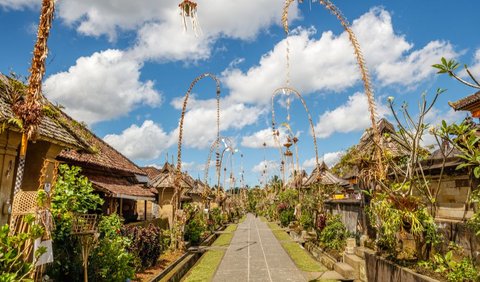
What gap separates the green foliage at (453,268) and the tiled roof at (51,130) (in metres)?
7.82

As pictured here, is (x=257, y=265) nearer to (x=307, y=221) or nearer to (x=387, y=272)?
(x=387, y=272)

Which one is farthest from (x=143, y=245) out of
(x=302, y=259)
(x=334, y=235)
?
(x=334, y=235)

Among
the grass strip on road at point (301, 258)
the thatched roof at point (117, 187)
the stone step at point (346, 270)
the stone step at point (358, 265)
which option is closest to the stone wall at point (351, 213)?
the stone step at point (358, 265)

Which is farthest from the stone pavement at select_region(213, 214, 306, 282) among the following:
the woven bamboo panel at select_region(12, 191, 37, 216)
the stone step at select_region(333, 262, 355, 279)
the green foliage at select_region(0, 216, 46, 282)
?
the green foliage at select_region(0, 216, 46, 282)

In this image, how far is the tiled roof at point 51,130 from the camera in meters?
6.48

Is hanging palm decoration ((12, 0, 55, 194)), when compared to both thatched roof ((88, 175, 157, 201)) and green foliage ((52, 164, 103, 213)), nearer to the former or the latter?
green foliage ((52, 164, 103, 213))

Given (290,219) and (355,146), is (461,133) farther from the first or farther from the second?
(290,219)

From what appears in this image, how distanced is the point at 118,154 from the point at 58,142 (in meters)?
12.7

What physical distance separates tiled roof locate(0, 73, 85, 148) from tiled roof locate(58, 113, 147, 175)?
2.54ft

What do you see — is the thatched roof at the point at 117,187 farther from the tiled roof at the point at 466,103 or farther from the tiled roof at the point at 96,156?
the tiled roof at the point at 466,103

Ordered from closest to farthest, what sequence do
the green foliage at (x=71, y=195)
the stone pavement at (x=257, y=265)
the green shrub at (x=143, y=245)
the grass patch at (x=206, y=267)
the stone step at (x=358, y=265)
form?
the green foliage at (x=71, y=195), the stone step at (x=358, y=265), the green shrub at (x=143, y=245), the stone pavement at (x=257, y=265), the grass patch at (x=206, y=267)

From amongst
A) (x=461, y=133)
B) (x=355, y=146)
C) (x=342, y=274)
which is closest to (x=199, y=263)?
(x=342, y=274)

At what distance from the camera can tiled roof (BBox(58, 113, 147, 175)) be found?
10.8 m

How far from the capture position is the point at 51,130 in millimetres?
7648
